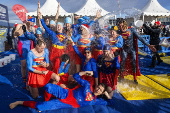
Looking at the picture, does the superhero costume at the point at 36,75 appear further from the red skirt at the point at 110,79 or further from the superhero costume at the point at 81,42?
the red skirt at the point at 110,79

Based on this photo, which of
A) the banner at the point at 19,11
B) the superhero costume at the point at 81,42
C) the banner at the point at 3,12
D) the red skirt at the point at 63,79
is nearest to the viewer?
the red skirt at the point at 63,79

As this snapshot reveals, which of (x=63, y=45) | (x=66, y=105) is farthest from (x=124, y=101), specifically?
(x=63, y=45)

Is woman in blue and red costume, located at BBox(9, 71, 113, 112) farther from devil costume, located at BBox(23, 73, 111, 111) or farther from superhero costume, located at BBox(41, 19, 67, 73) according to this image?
superhero costume, located at BBox(41, 19, 67, 73)

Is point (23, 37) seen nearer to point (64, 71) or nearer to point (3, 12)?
point (64, 71)

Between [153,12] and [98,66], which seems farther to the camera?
[153,12]

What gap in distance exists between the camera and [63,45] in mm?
3211

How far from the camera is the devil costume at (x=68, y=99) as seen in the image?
238 cm

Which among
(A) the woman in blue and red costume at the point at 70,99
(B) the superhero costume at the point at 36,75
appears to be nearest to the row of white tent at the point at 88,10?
(B) the superhero costume at the point at 36,75

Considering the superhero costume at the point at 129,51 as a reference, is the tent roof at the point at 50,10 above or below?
above

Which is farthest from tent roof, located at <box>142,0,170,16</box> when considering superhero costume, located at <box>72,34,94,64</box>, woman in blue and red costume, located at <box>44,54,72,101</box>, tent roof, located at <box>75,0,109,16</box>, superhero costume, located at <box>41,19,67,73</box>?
woman in blue and red costume, located at <box>44,54,72,101</box>

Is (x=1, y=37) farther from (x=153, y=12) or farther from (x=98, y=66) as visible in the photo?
(x=153, y=12)

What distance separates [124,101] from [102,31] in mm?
1922

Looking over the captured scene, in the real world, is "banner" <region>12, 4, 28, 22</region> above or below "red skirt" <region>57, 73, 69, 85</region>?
above

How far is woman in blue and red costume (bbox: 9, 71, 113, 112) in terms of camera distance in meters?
2.38
